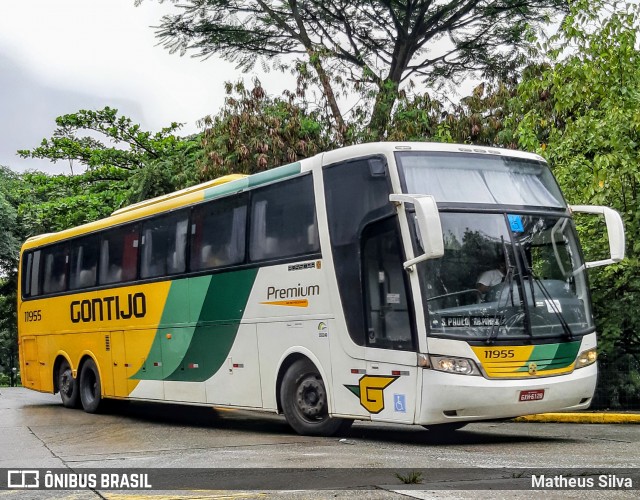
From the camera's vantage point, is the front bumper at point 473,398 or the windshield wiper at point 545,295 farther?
the windshield wiper at point 545,295

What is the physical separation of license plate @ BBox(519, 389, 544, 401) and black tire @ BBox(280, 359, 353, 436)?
225 cm

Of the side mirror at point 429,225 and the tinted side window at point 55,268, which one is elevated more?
the tinted side window at point 55,268

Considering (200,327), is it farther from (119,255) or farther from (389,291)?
(389,291)

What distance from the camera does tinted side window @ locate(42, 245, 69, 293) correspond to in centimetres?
1956

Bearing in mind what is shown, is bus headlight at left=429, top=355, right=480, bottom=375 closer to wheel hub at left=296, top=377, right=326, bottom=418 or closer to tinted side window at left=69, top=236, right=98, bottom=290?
wheel hub at left=296, top=377, right=326, bottom=418

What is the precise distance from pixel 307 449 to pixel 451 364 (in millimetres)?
1736

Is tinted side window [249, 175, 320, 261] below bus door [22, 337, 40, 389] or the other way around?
the other way around

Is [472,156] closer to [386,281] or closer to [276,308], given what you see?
[386,281]

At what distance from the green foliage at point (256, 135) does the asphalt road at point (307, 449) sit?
8111 millimetres

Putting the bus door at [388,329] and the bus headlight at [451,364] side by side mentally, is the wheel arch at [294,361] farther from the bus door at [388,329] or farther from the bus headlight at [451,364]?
the bus headlight at [451,364]

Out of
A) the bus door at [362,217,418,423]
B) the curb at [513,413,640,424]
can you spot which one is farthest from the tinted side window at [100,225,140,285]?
the curb at [513,413,640,424]

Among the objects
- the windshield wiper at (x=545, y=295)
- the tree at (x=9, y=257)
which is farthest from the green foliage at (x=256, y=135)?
the tree at (x=9, y=257)

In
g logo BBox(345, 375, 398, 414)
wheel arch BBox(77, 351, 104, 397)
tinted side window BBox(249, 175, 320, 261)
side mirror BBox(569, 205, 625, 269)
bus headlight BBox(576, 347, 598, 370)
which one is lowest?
g logo BBox(345, 375, 398, 414)

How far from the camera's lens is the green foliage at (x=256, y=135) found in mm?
23547
